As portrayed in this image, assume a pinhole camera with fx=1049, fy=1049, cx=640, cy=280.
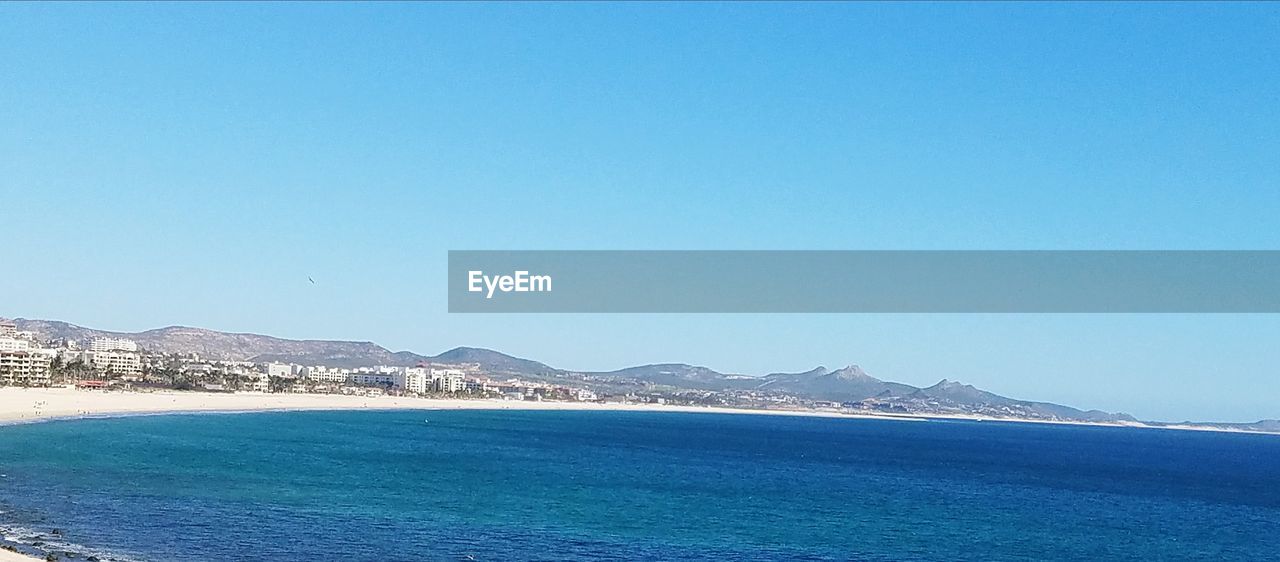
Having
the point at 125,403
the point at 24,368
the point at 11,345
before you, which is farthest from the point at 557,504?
the point at 11,345

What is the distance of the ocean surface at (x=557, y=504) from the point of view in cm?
3972

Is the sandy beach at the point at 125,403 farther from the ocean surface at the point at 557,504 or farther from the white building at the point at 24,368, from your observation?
the ocean surface at the point at 557,504

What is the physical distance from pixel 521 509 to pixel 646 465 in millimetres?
33410

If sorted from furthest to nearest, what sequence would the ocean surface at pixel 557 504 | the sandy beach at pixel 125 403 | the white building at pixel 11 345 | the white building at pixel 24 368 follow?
the white building at pixel 11 345, the white building at pixel 24 368, the sandy beach at pixel 125 403, the ocean surface at pixel 557 504

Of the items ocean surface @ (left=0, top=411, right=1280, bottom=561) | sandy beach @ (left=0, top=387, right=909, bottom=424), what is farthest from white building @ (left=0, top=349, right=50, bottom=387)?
ocean surface @ (left=0, top=411, right=1280, bottom=561)

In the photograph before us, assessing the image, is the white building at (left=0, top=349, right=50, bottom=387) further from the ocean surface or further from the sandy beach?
the ocean surface

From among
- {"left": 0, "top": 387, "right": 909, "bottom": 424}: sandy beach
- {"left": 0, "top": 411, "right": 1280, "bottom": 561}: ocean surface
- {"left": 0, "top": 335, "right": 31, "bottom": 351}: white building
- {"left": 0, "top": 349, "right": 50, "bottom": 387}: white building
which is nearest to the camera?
{"left": 0, "top": 411, "right": 1280, "bottom": 561}: ocean surface

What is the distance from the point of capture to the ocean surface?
39.7 metres

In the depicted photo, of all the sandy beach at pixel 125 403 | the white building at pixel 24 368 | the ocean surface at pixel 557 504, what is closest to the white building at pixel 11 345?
the white building at pixel 24 368

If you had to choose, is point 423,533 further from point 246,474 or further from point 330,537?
point 246,474

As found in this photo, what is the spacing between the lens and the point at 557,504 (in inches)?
2085

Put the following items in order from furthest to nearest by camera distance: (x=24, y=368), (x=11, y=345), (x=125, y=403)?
(x=11, y=345) → (x=24, y=368) → (x=125, y=403)

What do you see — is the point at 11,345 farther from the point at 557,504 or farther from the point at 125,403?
the point at 557,504

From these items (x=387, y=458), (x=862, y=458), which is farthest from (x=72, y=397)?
(x=862, y=458)
